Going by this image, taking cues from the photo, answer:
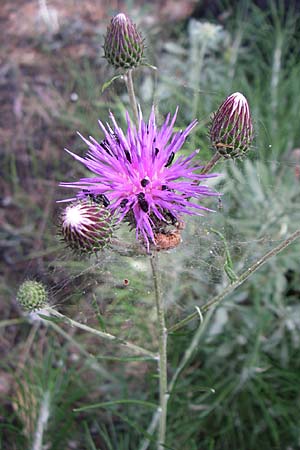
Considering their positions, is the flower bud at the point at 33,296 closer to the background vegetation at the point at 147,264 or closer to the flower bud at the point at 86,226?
the background vegetation at the point at 147,264

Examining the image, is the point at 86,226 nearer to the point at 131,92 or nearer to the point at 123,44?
the point at 131,92

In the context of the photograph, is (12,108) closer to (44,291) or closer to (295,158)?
(295,158)

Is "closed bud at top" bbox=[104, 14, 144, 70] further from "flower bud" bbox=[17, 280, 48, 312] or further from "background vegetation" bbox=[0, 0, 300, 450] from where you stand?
→ "flower bud" bbox=[17, 280, 48, 312]

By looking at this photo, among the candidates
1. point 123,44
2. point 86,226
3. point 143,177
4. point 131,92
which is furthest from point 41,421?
point 123,44

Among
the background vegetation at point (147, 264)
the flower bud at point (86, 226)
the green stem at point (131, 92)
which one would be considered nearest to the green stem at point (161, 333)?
the background vegetation at point (147, 264)

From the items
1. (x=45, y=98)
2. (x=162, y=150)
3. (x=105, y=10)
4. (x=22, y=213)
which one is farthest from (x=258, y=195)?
(x=105, y=10)

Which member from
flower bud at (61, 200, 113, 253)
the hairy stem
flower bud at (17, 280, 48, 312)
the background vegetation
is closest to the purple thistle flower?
flower bud at (61, 200, 113, 253)
